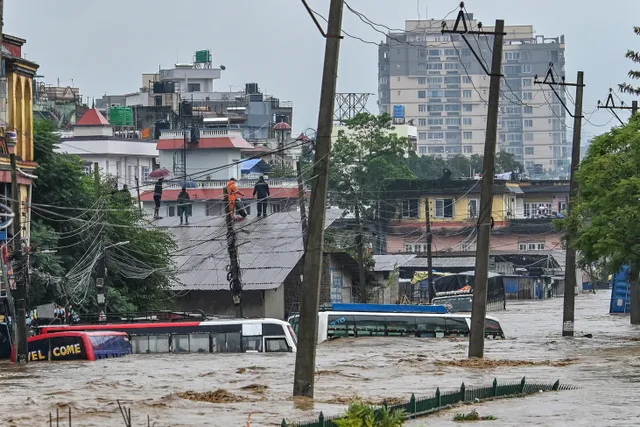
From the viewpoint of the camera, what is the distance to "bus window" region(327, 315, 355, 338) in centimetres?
5206

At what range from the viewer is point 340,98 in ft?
548

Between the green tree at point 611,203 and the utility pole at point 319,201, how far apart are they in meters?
21.0

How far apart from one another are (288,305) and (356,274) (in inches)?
438

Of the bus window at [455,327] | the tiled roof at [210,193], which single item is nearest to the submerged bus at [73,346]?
the bus window at [455,327]

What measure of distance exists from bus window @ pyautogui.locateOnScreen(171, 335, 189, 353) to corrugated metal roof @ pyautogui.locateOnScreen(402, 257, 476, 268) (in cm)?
5664

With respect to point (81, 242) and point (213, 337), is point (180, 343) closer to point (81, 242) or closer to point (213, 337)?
point (213, 337)

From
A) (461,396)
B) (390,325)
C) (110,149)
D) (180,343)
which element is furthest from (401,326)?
(110,149)

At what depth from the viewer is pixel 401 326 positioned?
52438 millimetres

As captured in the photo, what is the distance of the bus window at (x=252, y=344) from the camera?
45406 mm

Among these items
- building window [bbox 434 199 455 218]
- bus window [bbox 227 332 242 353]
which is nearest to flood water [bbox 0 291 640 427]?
bus window [bbox 227 332 242 353]

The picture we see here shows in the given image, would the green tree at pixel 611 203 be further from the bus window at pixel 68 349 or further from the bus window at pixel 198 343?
the bus window at pixel 68 349

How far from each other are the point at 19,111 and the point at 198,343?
1286 centimetres

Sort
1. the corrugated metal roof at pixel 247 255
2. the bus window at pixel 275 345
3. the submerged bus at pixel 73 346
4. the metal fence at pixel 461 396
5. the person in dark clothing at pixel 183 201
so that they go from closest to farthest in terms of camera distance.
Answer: the metal fence at pixel 461 396, the submerged bus at pixel 73 346, the bus window at pixel 275 345, the corrugated metal roof at pixel 247 255, the person in dark clothing at pixel 183 201

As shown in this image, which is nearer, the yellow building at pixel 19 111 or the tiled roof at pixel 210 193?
the yellow building at pixel 19 111
